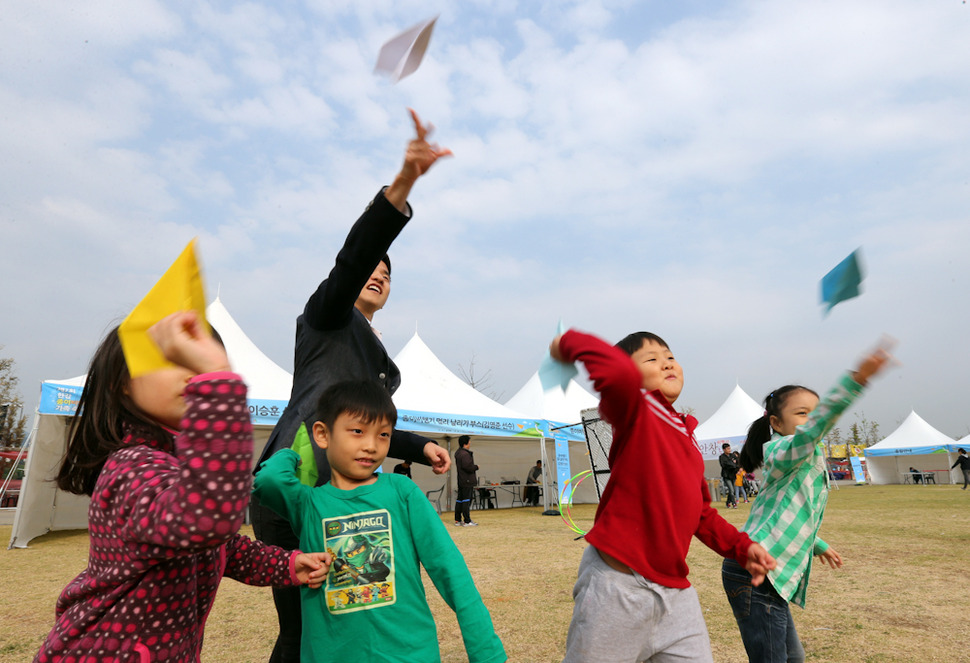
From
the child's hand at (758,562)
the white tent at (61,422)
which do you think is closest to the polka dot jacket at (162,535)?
the child's hand at (758,562)

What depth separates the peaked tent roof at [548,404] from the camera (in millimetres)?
19109

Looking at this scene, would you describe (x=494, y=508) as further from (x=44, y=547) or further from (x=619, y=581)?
(x=619, y=581)

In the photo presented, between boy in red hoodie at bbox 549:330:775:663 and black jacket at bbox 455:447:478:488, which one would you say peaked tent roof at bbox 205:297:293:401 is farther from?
boy in red hoodie at bbox 549:330:775:663

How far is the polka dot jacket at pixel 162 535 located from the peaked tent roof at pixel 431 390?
1269 centimetres

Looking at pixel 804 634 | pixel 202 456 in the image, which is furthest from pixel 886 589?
pixel 202 456

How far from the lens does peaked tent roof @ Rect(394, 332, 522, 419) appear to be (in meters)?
14.7

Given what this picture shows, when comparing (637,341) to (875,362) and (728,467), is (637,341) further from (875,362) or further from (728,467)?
(728,467)

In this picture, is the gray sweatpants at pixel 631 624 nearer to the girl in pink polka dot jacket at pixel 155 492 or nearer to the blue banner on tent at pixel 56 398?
the girl in pink polka dot jacket at pixel 155 492

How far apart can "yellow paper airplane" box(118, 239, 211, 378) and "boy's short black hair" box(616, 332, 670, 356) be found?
165cm

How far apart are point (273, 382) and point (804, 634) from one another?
10.8 metres

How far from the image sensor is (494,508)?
20094 mm

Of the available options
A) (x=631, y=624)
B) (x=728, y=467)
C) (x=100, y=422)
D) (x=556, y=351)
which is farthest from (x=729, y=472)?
(x=100, y=422)

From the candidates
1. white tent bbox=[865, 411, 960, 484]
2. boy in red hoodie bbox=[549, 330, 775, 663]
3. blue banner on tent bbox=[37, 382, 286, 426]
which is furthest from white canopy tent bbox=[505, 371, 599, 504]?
white tent bbox=[865, 411, 960, 484]

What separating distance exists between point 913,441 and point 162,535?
4413cm
